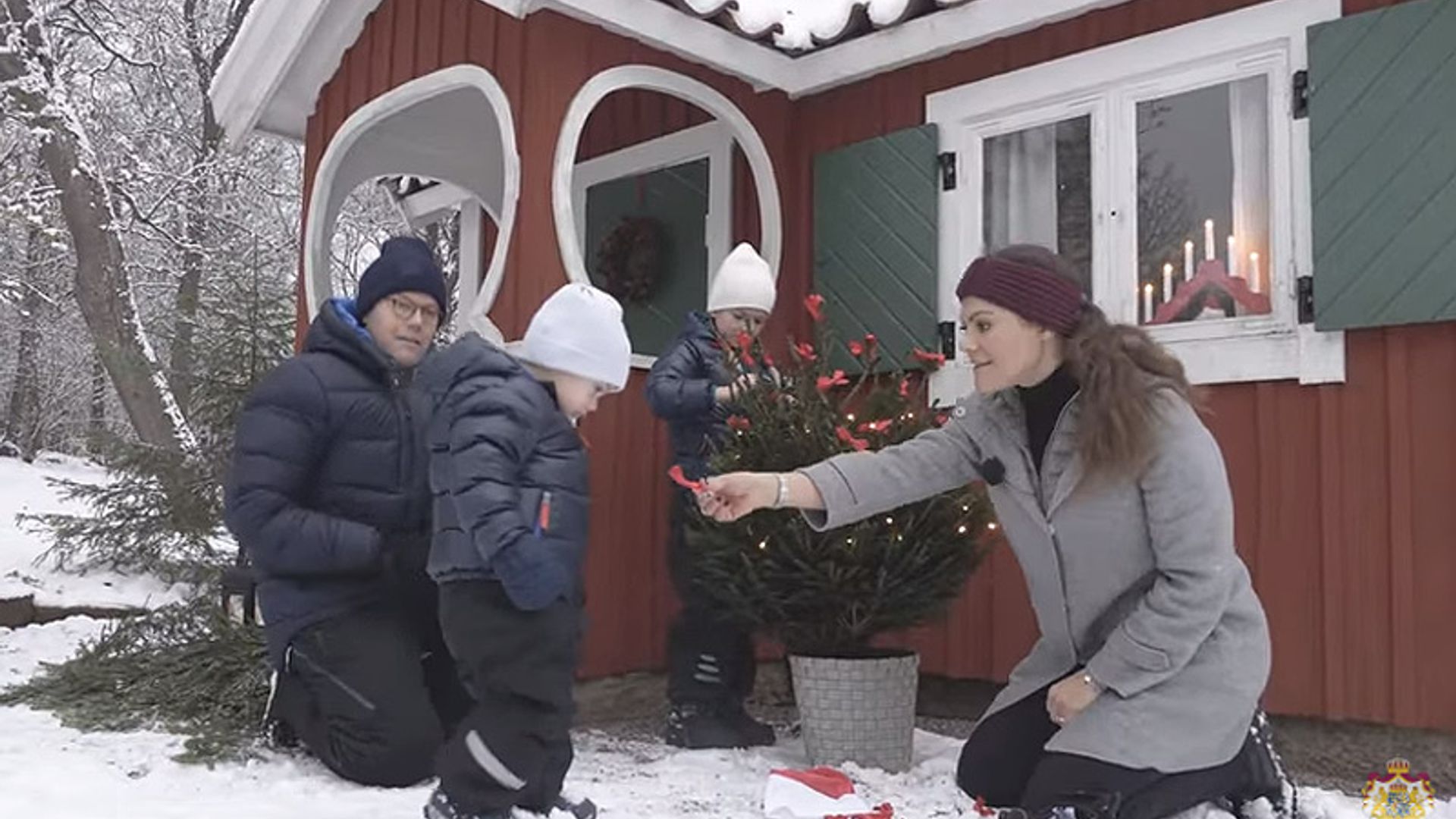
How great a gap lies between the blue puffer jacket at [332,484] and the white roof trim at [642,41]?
163 cm

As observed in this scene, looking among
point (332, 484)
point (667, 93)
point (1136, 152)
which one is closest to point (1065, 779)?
point (332, 484)

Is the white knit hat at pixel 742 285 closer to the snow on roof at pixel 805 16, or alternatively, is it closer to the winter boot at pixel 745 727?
the snow on roof at pixel 805 16

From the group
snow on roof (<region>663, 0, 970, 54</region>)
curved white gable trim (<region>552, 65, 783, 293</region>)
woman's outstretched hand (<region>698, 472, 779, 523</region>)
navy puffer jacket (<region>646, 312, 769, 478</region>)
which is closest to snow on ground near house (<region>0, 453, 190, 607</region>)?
curved white gable trim (<region>552, 65, 783, 293</region>)

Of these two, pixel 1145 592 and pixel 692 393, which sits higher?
pixel 692 393

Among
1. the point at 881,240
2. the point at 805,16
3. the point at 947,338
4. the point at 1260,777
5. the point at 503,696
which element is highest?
the point at 805,16

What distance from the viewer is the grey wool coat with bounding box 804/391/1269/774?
256cm

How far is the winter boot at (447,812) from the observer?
8.90 ft

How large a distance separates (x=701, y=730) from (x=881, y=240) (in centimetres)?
212

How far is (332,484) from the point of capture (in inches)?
146

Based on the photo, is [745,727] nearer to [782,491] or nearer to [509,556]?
[782,491]

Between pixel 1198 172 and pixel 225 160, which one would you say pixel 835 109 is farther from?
pixel 225 160

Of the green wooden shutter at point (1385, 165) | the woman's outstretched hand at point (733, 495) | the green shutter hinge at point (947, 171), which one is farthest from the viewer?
the green shutter hinge at point (947, 171)

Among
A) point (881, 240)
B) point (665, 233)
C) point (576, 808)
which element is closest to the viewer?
point (576, 808)

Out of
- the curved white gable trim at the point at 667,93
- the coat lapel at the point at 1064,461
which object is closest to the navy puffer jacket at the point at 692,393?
the curved white gable trim at the point at 667,93
